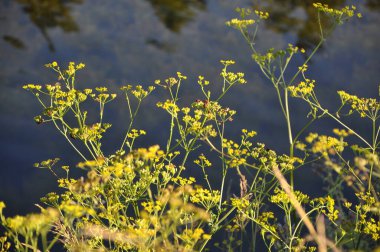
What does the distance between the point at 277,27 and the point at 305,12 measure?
63 centimetres

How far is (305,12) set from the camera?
8.26 m

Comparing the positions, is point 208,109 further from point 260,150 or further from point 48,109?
point 48,109

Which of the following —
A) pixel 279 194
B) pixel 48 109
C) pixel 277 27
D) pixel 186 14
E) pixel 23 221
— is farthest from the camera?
pixel 186 14

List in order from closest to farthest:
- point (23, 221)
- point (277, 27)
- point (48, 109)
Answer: point (23, 221) → point (48, 109) → point (277, 27)

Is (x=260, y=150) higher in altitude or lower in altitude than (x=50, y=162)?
higher

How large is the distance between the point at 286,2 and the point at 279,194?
5.24 m

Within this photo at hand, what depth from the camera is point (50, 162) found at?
4.48m

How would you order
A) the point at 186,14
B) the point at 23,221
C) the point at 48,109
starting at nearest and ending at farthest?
the point at 23,221 < the point at 48,109 < the point at 186,14

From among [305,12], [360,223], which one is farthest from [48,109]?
[305,12]

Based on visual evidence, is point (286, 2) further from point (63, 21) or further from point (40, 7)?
point (40, 7)

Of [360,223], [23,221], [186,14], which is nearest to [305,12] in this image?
[186,14]

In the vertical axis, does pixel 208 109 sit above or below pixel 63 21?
above

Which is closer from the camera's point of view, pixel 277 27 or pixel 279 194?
pixel 279 194

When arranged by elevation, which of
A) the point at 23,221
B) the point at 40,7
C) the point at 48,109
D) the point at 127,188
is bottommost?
the point at 40,7
